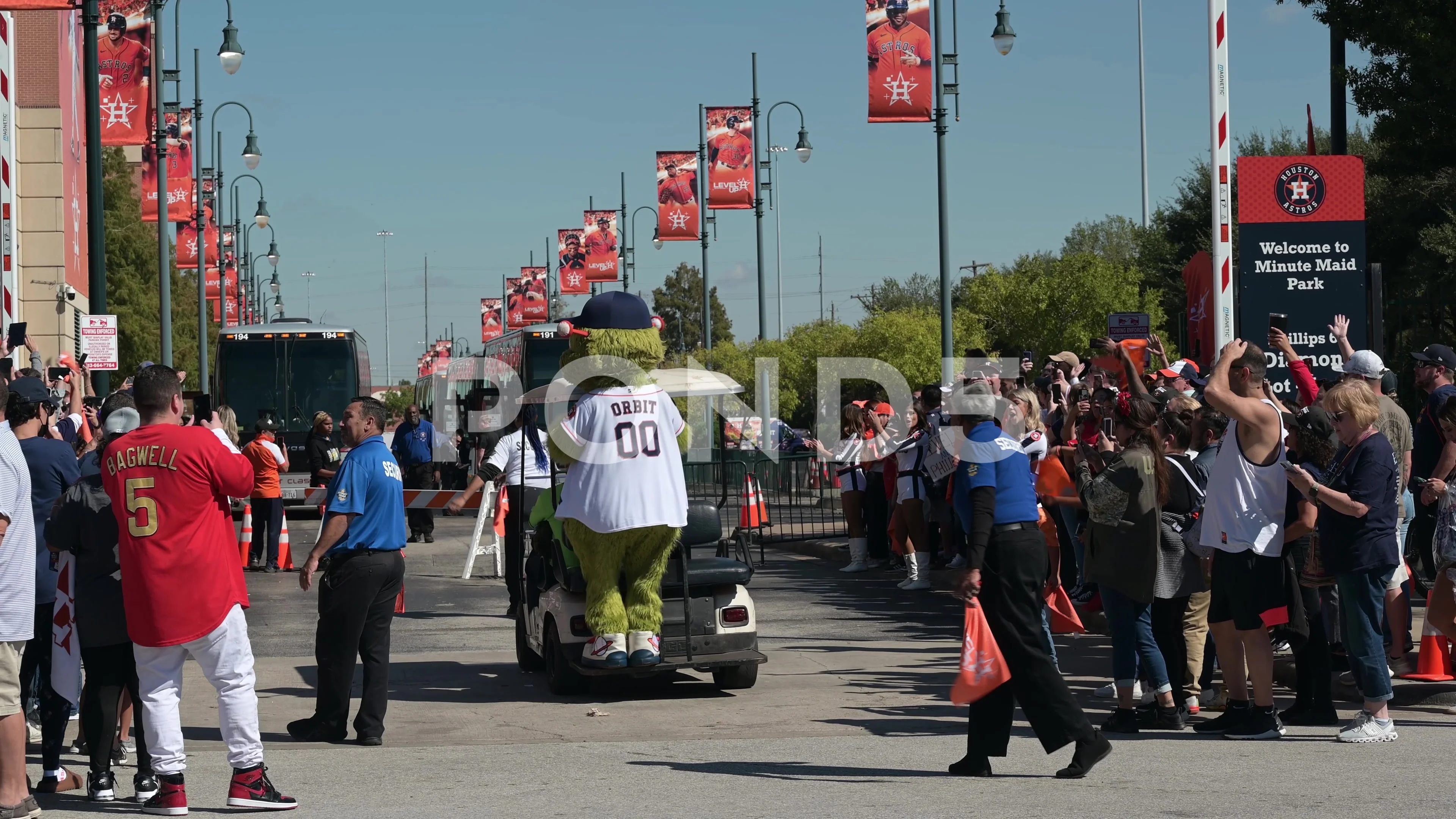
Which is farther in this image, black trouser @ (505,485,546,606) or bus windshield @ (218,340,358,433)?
bus windshield @ (218,340,358,433)

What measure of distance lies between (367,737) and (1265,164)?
8649 millimetres

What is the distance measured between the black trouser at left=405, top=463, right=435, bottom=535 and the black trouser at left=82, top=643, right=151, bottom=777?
593 inches

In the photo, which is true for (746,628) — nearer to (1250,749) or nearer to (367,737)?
(367,737)

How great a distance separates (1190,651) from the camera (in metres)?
8.80

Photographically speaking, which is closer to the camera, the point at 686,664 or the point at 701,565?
the point at 686,664

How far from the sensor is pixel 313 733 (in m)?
8.49

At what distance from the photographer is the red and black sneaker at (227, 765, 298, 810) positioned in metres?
6.62

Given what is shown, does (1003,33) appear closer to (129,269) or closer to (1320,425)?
(1320,425)

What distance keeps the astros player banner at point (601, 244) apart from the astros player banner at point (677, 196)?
10.1 meters

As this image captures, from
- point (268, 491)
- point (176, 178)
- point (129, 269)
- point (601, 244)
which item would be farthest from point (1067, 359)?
point (129, 269)

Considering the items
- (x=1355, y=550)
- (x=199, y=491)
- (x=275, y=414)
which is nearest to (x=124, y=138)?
(x=275, y=414)

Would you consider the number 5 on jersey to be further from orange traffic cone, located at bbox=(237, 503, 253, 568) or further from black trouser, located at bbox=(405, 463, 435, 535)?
black trouser, located at bbox=(405, 463, 435, 535)

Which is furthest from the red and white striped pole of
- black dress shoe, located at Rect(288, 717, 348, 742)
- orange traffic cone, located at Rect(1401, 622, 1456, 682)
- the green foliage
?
the green foliage

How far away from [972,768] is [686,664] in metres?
2.82
